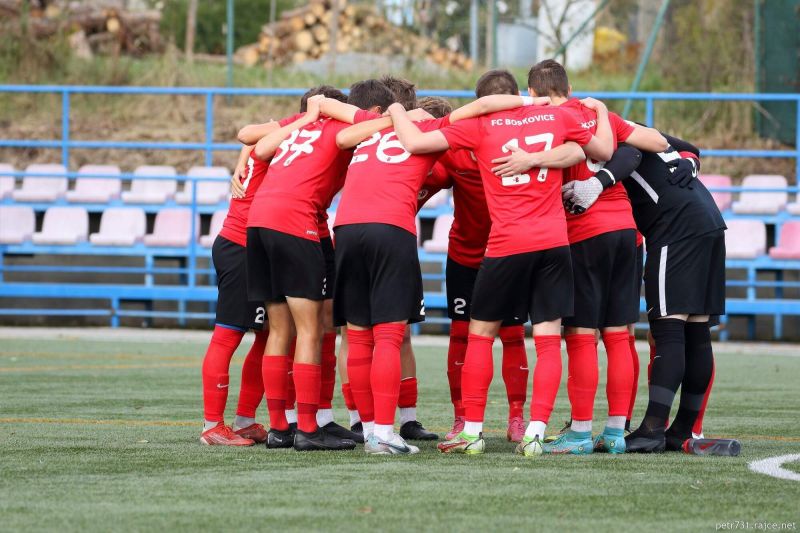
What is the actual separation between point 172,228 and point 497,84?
1092 centimetres

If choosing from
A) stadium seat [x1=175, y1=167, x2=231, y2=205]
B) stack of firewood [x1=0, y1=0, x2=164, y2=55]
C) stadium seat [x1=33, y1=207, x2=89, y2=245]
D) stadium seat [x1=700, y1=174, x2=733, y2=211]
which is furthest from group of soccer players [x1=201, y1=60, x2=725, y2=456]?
stack of firewood [x1=0, y1=0, x2=164, y2=55]

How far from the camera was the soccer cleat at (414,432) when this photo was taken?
6.86 metres

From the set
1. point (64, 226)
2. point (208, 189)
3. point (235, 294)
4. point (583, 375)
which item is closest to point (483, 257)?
point (583, 375)

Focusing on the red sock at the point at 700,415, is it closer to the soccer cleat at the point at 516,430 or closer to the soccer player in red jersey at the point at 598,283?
the soccer player in red jersey at the point at 598,283

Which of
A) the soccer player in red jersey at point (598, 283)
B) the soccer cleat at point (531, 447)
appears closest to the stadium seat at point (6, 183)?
the soccer player in red jersey at point (598, 283)

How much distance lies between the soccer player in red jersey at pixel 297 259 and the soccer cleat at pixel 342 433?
0.21 metres

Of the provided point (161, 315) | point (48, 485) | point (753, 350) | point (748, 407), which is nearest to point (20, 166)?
point (161, 315)

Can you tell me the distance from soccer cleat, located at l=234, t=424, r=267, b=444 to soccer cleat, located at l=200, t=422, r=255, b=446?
10 centimetres

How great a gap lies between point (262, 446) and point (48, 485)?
5.32ft

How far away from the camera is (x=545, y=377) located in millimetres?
6051

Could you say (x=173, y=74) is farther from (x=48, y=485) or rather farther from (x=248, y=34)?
(x=48, y=485)

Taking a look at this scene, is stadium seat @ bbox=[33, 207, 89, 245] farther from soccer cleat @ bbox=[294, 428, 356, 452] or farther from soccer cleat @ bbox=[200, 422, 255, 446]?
soccer cleat @ bbox=[294, 428, 356, 452]

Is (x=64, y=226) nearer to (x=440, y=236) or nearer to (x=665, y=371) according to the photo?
(x=440, y=236)

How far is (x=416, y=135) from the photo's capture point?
6.08 m
